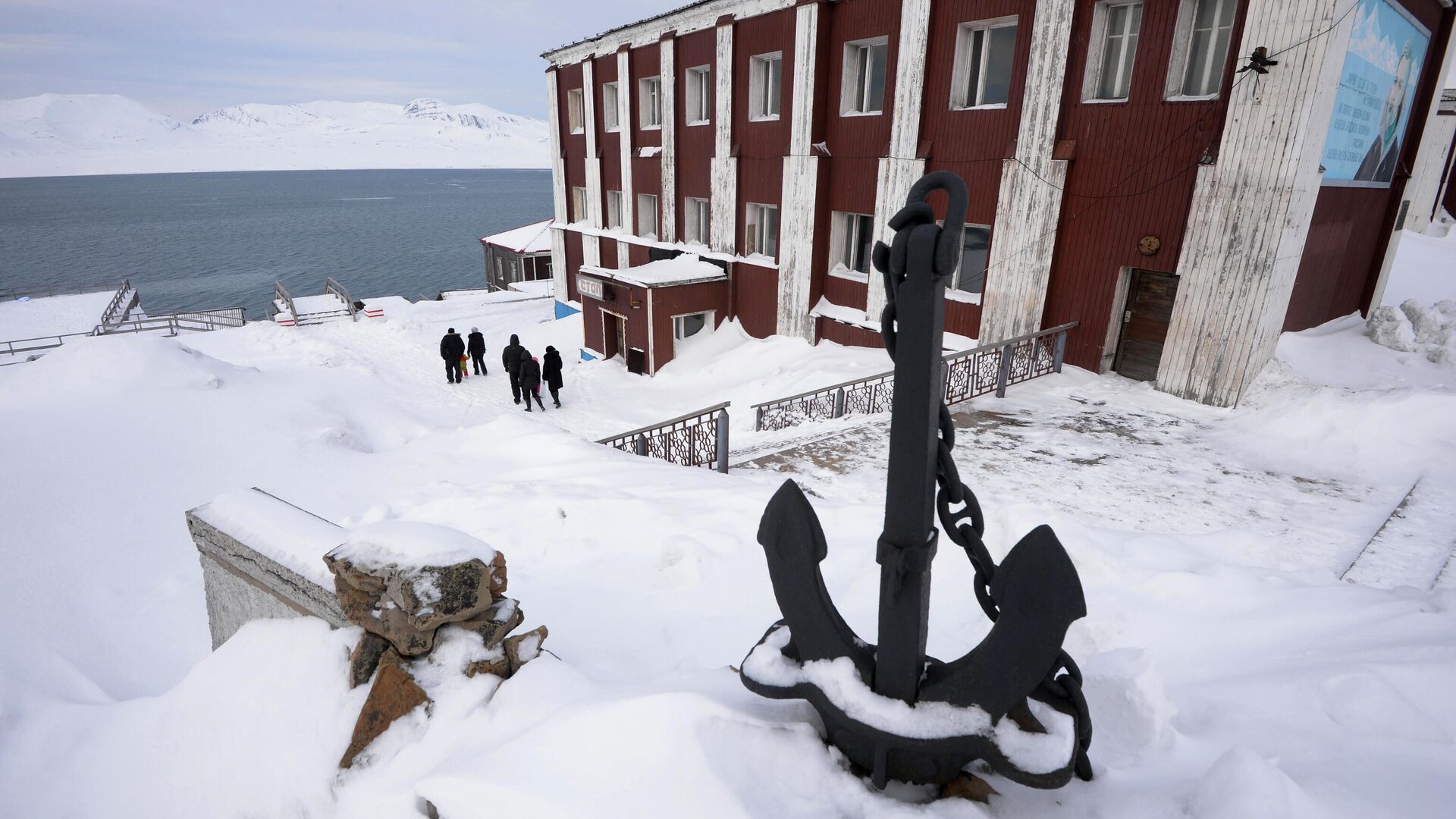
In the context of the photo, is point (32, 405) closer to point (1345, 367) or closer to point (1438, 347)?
point (1345, 367)

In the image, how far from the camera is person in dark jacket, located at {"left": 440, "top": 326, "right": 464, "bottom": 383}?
16.4m

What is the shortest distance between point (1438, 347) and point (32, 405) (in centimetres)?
2155

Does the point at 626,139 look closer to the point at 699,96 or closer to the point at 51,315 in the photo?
the point at 699,96

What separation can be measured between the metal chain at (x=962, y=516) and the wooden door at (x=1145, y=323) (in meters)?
10.1

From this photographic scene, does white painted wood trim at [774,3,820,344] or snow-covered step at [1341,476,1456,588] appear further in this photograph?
white painted wood trim at [774,3,820,344]

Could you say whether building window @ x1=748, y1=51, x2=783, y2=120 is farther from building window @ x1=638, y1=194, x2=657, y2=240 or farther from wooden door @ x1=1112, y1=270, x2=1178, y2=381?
wooden door @ x1=1112, y1=270, x2=1178, y2=381

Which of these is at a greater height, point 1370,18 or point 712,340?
point 1370,18

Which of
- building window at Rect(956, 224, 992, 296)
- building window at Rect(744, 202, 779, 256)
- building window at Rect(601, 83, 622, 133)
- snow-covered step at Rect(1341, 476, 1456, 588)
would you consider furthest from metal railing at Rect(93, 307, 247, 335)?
snow-covered step at Rect(1341, 476, 1456, 588)

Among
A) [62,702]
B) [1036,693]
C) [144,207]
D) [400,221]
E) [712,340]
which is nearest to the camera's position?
[1036,693]

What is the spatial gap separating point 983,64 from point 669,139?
9756 millimetres

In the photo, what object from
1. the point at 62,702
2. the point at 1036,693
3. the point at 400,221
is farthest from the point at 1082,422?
the point at 400,221

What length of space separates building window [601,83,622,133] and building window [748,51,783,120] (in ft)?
24.3

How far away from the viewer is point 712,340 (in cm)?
1795

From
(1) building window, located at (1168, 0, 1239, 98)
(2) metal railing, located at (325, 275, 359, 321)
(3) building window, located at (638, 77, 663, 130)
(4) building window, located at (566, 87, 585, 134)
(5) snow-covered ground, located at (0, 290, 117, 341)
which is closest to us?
(1) building window, located at (1168, 0, 1239, 98)
